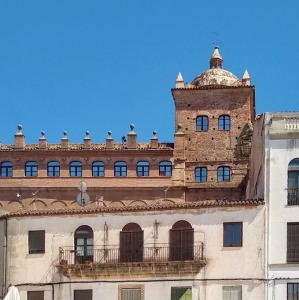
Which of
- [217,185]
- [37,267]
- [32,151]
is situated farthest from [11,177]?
[37,267]

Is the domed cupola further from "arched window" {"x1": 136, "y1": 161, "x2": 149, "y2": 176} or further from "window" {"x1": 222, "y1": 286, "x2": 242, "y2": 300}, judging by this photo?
"window" {"x1": 222, "y1": 286, "x2": 242, "y2": 300}

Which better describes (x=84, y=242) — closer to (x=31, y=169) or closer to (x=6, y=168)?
(x=31, y=169)

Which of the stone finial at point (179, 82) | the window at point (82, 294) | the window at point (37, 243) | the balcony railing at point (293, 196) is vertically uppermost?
the stone finial at point (179, 82)

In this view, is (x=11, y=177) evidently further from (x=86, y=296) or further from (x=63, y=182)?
(x=86, y=296)

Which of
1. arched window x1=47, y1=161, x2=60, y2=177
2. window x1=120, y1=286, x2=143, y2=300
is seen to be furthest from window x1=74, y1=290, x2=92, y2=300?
arched window x1=47, y1=161, x2=60, y2=177

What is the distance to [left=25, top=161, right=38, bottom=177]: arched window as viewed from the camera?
111125mm

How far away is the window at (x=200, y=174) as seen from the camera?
4333 inches

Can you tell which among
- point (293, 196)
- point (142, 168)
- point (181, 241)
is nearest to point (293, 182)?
point (293, 196)

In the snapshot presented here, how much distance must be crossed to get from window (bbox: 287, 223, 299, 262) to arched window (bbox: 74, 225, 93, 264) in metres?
10.3

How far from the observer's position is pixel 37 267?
65.3m

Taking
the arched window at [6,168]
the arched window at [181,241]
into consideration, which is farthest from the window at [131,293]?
the arched window at [6,168]

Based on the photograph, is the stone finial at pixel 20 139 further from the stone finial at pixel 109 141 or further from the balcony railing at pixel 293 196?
the balcony railing at pixel 293 196

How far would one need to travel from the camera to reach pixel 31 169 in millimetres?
111375

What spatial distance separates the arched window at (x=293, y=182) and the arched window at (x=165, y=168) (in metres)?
46.0
